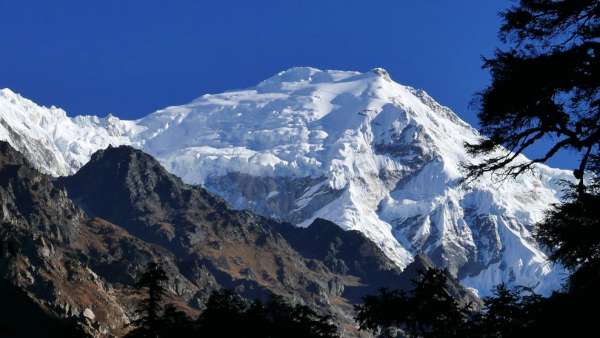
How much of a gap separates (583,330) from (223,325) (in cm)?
3134

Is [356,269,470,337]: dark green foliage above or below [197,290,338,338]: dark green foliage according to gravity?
below

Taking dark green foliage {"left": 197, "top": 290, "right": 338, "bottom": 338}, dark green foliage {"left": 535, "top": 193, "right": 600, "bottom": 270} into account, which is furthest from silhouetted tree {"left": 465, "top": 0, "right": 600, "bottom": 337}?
dark green foliage {"left": 197, "top": 290, "right": 338, "bottom": 338}

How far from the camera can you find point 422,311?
35.5m

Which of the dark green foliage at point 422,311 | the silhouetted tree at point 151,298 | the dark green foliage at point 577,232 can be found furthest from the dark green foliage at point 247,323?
the dark green foliage at point 577,232

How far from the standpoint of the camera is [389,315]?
36.6 meters

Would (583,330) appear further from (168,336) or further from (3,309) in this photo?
(3,309)

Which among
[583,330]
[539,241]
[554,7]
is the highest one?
[554,7]

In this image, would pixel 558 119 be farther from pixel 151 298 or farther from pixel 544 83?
pixel 151 298

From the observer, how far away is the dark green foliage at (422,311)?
35469 mm

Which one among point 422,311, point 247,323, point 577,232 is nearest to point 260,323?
point 247,323

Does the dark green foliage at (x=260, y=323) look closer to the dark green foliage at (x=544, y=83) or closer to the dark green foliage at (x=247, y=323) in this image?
the dark green foliage at (x=247, y=323)

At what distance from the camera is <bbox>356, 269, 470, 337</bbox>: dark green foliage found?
35.5 m

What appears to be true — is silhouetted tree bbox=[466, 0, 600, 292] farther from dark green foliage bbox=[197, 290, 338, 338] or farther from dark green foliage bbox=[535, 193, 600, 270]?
dark green foliage bbox=[197, 290, 338, 338]

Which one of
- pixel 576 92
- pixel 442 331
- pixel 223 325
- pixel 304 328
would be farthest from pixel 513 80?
pixel 223 325
